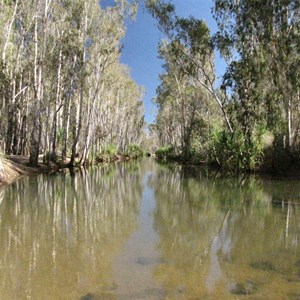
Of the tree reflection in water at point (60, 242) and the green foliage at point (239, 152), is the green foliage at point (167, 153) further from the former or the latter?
the tree reflection in water at point (60, 242)

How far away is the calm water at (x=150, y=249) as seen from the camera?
4.29 meters

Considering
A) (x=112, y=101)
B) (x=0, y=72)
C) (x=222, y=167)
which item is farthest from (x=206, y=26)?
(x=112, y=101)

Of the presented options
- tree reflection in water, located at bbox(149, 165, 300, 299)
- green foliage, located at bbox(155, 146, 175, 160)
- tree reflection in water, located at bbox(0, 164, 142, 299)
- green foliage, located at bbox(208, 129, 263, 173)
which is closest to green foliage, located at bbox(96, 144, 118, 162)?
green foliage, located at bbox(155, 146, 175, 160)

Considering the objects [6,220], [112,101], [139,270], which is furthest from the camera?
[112,101]

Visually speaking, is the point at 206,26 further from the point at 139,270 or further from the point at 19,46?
the point at 139,270

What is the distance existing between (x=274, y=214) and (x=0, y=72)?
19.1m

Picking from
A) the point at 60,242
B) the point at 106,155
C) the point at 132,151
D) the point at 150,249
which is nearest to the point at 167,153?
the point at 132,151

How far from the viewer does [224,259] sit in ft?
17.8

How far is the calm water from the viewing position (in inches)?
169

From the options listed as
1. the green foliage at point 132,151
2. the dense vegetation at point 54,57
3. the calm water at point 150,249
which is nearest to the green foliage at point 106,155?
the dense vegetation at point 54,57

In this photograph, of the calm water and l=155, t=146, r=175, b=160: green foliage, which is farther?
l=155, t=146, r=175, b=160: green foliage

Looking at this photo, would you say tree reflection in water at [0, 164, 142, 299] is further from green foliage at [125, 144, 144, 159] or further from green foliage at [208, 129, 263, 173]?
green foliage at [125, 144, 144, 159]

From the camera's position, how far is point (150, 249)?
19.6 feet

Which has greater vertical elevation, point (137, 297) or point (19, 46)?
point (19, 46)
